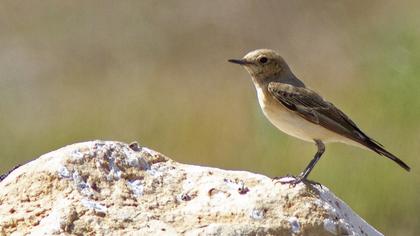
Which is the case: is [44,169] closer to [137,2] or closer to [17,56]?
[17,56]

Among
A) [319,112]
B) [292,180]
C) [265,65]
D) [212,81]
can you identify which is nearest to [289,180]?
[292,180]

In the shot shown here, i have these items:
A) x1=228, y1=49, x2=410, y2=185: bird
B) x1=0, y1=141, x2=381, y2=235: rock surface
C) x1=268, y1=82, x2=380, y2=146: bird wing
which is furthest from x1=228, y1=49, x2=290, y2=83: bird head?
x1=0, y1=141, x2=381, y2=235: rock surface

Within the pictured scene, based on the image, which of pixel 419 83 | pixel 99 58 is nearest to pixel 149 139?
pixel 419 83

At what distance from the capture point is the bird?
30.1 feet

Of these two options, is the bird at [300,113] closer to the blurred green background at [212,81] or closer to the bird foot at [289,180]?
the bird foot at [289,180]

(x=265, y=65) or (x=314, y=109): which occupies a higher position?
(x=265, y=65)

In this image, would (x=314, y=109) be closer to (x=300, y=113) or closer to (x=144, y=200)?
(x=300, y=113)

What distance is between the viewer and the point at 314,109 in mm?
9391

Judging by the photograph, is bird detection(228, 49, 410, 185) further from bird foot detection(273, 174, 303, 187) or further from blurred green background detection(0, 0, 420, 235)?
blurred green background detection(0, 0, 420, 235)

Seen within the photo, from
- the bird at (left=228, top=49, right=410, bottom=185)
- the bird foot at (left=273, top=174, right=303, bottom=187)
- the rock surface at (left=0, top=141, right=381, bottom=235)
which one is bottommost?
the rock surface at (left=0, top=141, right=381, bottom=235)

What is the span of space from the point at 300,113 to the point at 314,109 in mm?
170

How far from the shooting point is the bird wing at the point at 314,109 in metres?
9.21

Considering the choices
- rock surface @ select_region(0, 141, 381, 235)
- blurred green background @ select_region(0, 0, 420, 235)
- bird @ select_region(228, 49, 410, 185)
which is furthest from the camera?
blurred green background @ select_region(0, 0, 420, 235)

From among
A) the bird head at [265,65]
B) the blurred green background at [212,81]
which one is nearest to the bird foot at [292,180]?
the bird head at [265,65]
